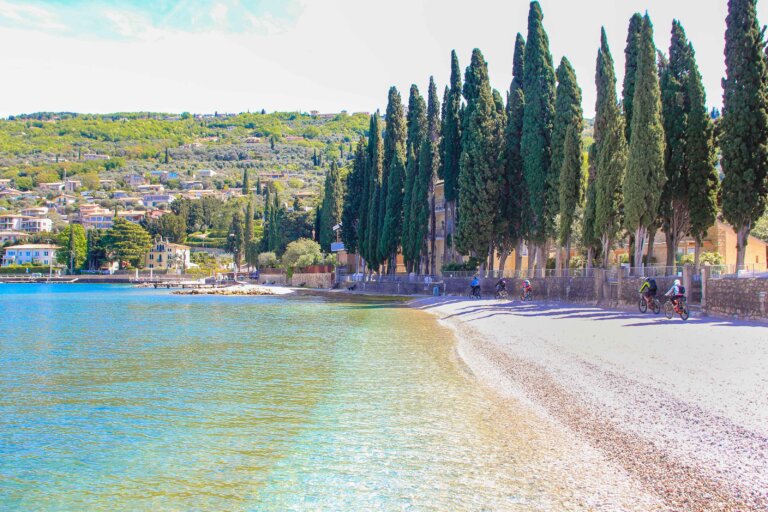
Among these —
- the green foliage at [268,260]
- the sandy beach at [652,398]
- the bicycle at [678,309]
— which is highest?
the green foliage at [268,260]

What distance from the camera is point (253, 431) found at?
10.3m

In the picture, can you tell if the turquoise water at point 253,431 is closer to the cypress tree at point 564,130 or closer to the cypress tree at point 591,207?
the cypress tree at point 591,207

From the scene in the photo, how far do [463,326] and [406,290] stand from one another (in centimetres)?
2812

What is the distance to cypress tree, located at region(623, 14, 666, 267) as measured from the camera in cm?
2739

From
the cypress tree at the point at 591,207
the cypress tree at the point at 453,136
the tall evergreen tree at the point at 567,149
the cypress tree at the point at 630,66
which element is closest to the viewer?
the cypress tree at the point at 591,207

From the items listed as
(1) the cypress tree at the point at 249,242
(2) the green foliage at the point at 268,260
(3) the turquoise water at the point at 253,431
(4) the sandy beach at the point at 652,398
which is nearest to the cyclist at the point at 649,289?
(4) the sandy beach at the point at 652,398

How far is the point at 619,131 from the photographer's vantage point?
30203 mm

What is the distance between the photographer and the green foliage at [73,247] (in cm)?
13375

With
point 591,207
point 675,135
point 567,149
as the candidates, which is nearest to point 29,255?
point 567,149

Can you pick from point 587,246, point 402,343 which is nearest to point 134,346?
point 402,343

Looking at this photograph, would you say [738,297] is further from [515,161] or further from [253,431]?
[515,161]

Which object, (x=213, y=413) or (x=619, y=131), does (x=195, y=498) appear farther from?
(x=619, y=131)

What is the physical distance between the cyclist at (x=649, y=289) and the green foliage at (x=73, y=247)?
129 m

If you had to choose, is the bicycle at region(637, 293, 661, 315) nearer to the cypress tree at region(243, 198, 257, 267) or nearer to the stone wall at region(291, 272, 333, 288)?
the stone wall at region(291, 272, 333, 288)
